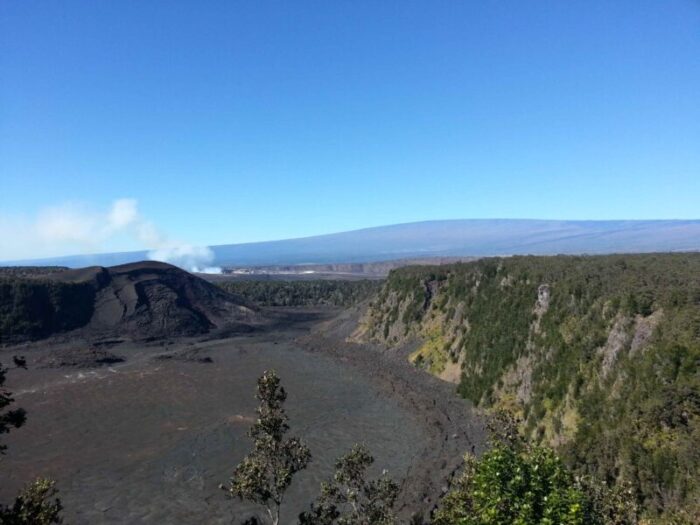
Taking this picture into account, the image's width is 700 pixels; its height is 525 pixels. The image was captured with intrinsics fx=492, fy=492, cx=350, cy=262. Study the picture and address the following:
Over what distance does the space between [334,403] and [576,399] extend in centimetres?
1956

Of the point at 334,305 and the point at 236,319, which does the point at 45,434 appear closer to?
the point at 236,319

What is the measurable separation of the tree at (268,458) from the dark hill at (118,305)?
65309 mm

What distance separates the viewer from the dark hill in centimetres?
6969

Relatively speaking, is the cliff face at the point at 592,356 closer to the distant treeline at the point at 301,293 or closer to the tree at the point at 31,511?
the tree at the point at 31,511

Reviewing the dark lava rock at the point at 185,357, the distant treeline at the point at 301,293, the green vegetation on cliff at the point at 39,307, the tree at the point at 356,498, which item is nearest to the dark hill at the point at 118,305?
the green vegetation on cliff at the point at 39,307

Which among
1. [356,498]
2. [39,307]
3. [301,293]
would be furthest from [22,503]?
[301,293]

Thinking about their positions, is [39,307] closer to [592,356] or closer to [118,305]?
[118,305]

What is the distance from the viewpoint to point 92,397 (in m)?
43.5

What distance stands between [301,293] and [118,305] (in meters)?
40.2

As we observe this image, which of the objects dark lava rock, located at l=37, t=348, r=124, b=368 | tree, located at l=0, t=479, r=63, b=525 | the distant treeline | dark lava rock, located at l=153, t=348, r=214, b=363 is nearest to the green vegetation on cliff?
dark lava rock, located at l=37, t=348, r=124, b=368

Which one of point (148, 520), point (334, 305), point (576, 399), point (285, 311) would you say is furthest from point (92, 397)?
point (334, 305)

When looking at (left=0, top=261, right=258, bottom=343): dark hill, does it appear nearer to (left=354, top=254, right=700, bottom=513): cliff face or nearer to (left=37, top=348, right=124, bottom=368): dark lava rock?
(left=37, top=348, right=124, bottom=368): dark lava rock

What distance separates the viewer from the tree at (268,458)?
12.4 meters

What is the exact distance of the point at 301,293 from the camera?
109125 mm
